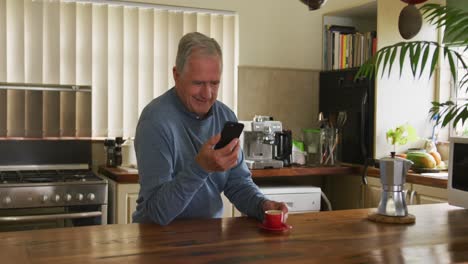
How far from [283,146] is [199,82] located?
83.3 inches

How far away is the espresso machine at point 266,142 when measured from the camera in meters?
3.67

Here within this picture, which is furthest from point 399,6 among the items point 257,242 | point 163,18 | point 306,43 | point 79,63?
point 257,242

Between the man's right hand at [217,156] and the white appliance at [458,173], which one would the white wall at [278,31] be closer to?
the white appliance at [458,173]

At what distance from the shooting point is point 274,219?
64.1 inches

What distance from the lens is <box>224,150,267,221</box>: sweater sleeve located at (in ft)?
6.02

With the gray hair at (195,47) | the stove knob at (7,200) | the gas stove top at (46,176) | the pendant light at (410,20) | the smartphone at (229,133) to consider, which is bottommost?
the stove knob at (7,200)

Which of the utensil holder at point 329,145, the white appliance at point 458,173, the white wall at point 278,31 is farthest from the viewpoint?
the white wall at point 278,31

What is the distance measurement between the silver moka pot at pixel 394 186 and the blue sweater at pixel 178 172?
446mm

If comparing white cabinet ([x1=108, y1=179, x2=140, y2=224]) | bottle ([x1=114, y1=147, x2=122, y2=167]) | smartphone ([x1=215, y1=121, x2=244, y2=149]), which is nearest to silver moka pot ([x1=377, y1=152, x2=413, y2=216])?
smartphone ([x1=215, y1=121, x2=244, y2=149])

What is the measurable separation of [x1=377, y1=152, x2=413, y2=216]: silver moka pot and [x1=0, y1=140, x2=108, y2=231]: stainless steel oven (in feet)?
5.95

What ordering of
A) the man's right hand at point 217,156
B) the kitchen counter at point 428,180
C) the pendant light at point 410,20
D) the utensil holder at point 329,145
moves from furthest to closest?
the utensil holder at point 329,145 < the kitchen counter at point 428,180 < the pendant light at point 410,20 < the man's right hand at point 217,156

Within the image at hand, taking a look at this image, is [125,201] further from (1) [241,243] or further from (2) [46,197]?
(1) [241,243]

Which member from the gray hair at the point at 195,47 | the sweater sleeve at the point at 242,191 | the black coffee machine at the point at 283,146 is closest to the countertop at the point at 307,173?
the black coffee machine at the point at 283,146

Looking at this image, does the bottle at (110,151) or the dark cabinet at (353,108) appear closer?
the bottle at (110,151)
